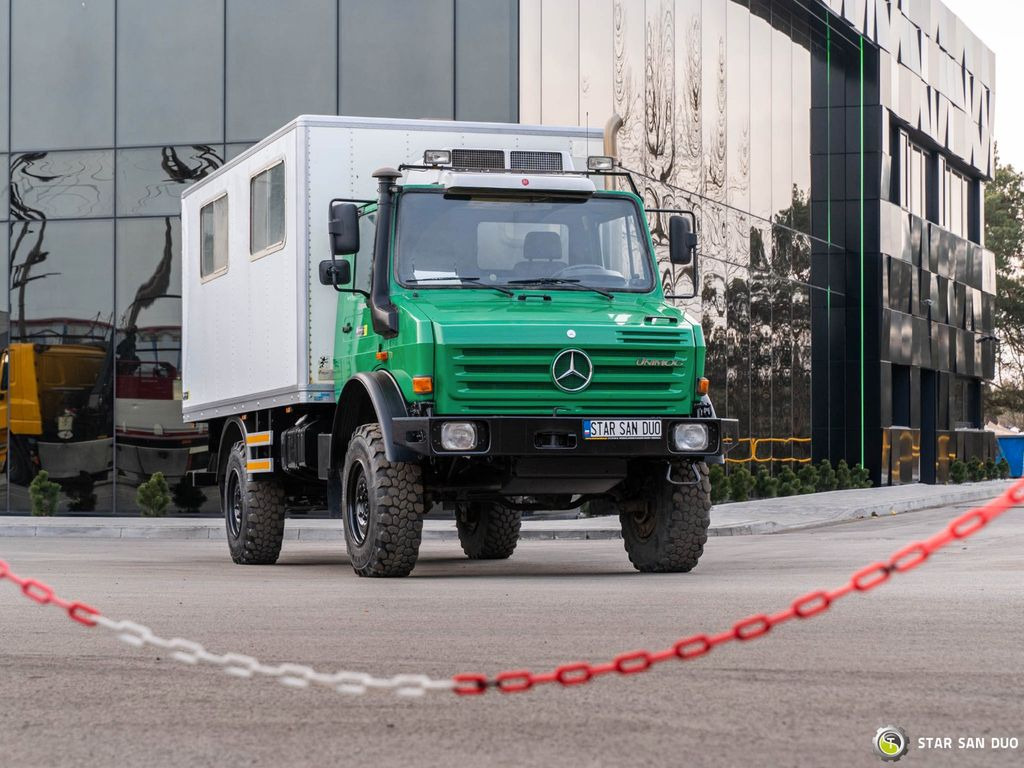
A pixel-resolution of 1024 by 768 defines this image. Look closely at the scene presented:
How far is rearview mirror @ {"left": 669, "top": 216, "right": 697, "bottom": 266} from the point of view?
1393cm

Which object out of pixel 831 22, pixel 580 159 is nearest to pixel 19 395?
pixel 580 159

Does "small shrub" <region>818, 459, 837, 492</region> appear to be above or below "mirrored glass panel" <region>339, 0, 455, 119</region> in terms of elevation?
below

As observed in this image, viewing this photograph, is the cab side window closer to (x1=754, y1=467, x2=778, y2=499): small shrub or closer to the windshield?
the windshield

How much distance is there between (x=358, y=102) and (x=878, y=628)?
2081 centimetres

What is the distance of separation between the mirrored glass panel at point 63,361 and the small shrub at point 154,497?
1180 millimetres

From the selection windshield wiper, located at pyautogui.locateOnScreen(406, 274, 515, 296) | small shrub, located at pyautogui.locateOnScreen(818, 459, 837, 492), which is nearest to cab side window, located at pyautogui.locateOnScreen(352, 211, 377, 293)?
windshield wiper, located at pyautogui.locateOnScreen(406, 274, 515, 296)

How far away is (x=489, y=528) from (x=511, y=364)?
492 centimetres

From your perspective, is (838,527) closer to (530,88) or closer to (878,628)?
(530,88)

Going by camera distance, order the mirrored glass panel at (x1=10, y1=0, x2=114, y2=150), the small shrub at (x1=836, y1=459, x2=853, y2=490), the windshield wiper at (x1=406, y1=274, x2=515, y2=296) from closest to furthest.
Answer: the windshield wiper at (x1=406, y1=274, x2=515, y2=296) < the mirrored glass panel at (x1=10, y1=0, x2=114, y2=150) < the small shrub at (x1=836, y1=459, x2=853, y2=490)

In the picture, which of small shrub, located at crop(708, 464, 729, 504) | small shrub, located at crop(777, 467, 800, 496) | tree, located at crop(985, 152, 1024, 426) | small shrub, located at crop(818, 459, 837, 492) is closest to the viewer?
small shrub, located at crop(708, 464, 729, 504)

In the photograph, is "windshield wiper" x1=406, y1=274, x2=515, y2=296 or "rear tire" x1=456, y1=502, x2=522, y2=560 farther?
"rear tire" x1=456, y1=502, x2=522, y2=560

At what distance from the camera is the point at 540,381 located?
40.9 feet

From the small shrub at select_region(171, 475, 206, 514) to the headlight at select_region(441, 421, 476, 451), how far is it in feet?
54.8

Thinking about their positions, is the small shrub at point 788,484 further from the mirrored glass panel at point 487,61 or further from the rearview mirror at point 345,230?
the rearview mirror at point 345,230
